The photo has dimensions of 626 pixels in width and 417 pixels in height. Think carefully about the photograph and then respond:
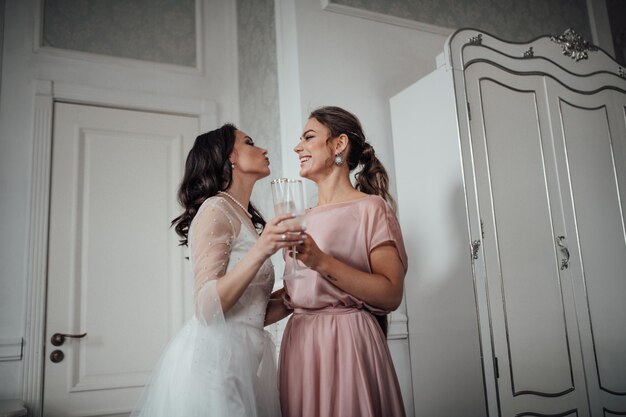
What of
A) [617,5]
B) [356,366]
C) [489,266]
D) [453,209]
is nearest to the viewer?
[356,366]

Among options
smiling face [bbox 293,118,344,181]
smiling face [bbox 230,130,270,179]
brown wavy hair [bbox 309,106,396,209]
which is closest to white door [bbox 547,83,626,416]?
brown wavy hair [bbox 309,106,396,209]

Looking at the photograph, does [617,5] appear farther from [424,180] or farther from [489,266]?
[489,266]

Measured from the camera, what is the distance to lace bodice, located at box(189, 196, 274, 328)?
1.39 m

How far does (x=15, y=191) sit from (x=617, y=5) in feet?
13.5

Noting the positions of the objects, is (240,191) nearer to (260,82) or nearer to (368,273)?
(368,273)

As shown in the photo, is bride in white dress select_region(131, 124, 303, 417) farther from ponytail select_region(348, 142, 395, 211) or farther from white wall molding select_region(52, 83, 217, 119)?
white wall molding select_region(52, 83, 217, 119)

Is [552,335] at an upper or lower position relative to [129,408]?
upper

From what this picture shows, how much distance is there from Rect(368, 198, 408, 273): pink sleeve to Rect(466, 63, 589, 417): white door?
71 centimetres

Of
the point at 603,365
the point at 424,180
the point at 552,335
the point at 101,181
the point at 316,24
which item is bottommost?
the point at 603,365

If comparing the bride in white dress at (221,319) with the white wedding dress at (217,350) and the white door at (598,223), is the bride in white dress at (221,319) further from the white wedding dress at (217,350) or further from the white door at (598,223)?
the white door at (598,223)

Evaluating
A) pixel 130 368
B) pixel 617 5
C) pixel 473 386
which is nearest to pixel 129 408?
pixel 130 368

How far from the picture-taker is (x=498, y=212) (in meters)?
2.16

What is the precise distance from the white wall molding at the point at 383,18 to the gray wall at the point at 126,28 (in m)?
1.01

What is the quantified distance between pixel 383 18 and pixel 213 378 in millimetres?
2214
